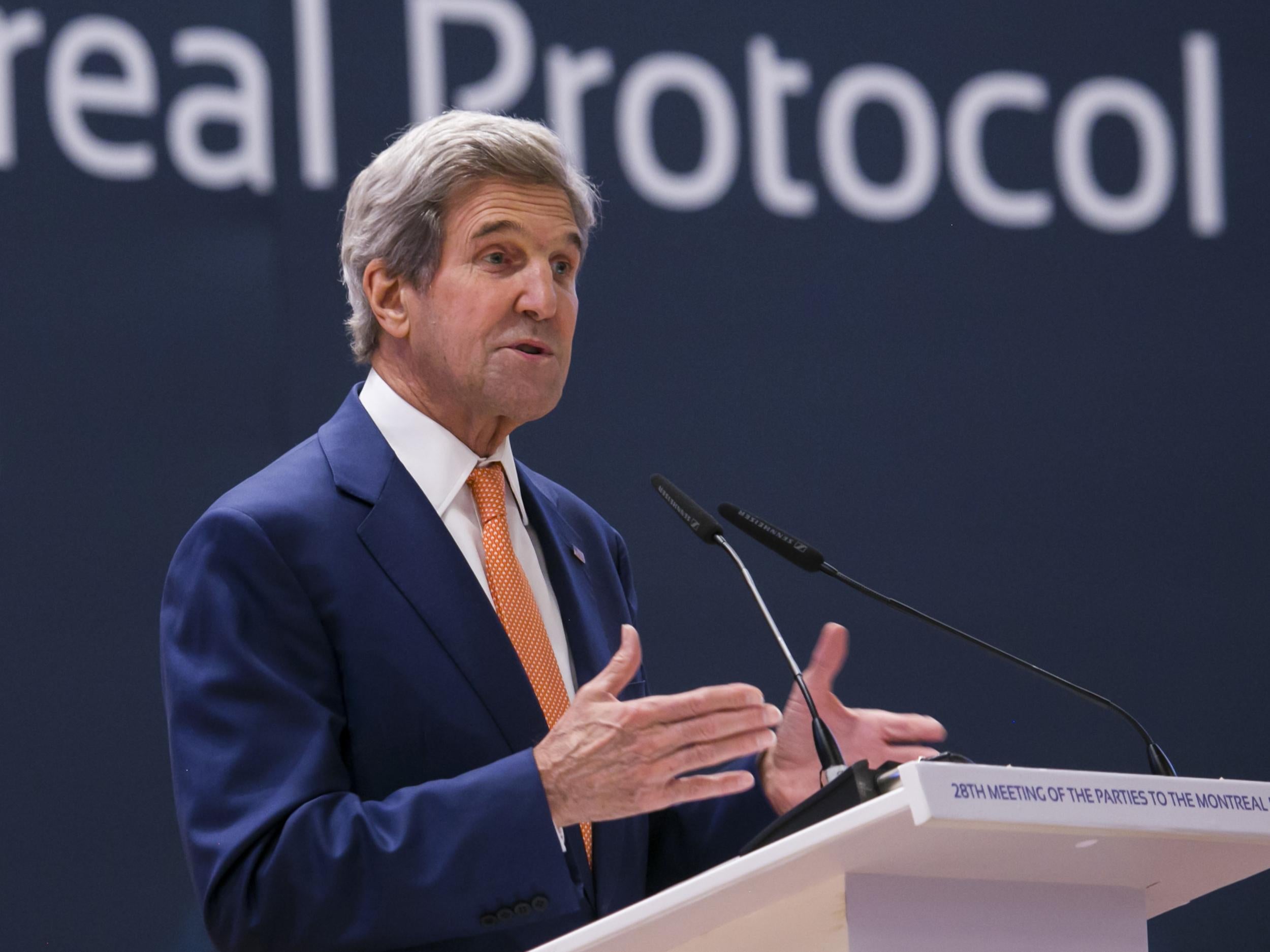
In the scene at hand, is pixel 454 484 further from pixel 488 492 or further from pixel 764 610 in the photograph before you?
pixel 764 610

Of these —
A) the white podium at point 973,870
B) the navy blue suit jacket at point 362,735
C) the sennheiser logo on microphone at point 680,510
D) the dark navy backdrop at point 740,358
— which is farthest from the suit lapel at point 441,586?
the dark navy backdrop at point 740,358

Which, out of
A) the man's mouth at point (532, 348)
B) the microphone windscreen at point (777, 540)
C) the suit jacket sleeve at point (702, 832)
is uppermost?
the man's mouth at point (532, 348)

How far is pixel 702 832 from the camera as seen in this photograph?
2.08 metres

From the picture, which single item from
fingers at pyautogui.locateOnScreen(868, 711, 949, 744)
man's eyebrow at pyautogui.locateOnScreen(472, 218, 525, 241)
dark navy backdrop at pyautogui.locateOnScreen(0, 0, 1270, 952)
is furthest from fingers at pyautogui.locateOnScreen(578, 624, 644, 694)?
dark navy backdrop at pyautogui.locateOnScreen(0, 0, 1270, 952)

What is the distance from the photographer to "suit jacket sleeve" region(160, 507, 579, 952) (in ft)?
5.14

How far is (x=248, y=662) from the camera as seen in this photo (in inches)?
66.7

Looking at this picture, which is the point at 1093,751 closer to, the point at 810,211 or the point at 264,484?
the point at 810,211

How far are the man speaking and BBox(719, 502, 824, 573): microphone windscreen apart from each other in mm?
85

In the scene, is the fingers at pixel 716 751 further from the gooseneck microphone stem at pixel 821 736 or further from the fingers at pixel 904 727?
the fingers at pixel 904 727

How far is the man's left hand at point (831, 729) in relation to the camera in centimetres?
179

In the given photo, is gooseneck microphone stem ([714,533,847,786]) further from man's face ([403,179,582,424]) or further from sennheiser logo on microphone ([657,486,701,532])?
man's face ([403,179,582,424])

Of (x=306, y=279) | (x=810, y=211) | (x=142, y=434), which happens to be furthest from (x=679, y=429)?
(x=142, y=434)

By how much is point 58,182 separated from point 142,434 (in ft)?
1.48

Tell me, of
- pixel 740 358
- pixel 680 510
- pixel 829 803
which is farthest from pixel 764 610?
pixel 740 358
